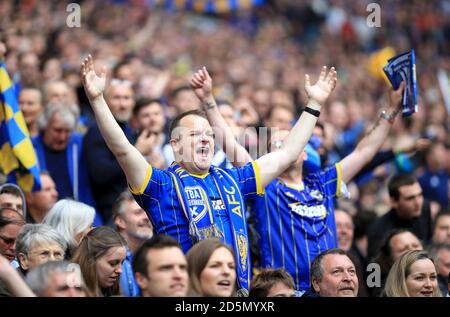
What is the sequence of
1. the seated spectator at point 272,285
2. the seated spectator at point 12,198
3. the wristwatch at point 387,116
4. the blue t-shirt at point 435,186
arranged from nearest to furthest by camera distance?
the seated spectator at point 272,285
the seated spectator at point 12,198
the wristwatch at point 387,116
the blue t-shirt at point 435,186

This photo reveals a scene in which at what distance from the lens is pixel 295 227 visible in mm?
7750

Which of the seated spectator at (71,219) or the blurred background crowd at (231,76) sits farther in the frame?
the blurred background crowd at (231,76)

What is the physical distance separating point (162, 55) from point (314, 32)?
21.4ft

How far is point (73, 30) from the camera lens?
589 inches

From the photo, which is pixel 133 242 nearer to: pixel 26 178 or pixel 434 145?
pixel 26 178

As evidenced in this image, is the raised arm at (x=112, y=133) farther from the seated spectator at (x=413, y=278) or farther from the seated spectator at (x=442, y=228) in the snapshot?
the seated spectator at (x=442, y=228)

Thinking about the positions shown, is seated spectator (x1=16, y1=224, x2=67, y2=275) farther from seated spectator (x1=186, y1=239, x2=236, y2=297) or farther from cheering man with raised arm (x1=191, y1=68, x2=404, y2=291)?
cheering man with raised arm (x1=191, y1=68, x2=404, y2=291)

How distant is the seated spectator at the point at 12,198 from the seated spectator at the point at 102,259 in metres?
1.41

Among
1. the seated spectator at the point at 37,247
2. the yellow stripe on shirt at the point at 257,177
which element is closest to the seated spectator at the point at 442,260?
the yellow stripe on shirt at the point at 257,177

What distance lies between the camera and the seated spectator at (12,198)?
780cm

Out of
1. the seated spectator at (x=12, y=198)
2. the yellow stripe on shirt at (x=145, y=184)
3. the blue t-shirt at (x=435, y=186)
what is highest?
the blue t-shirt at (x=435, y=186)

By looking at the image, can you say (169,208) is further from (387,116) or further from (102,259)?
(387,116)

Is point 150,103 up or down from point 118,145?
up

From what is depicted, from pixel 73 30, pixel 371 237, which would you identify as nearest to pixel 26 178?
pixel 371 237
